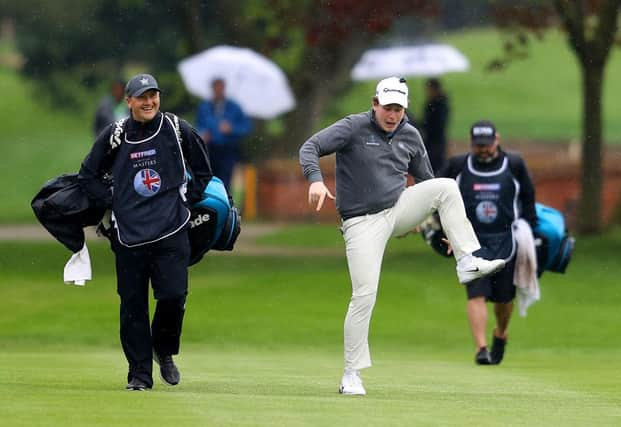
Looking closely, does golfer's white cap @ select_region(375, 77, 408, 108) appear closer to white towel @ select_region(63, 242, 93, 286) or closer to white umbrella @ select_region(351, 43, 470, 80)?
white towel @ select_region(63, 242, 93, 286)

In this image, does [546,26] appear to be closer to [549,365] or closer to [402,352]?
[402,352]

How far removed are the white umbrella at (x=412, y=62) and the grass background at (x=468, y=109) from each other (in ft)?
26.9

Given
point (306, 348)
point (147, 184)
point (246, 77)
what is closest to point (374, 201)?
point (147, 184)

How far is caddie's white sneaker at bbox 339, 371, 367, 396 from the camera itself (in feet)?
37.0

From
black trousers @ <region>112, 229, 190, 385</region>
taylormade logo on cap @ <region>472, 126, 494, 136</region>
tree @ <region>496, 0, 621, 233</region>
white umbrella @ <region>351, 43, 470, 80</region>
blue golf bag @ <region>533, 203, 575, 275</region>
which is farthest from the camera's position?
white umbrella @ <region>351, 43, 470, 80</region>

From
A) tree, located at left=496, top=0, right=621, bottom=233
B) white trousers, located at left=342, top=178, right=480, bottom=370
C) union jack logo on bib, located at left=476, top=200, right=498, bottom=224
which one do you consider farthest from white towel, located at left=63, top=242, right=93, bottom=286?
tree, located at left=496, top=0, right=621, bottom=233

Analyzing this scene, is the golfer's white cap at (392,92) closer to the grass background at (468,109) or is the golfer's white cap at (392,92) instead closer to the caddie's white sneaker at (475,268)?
the caddie's white sneaker at (475,268)

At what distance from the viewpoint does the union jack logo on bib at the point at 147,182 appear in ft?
36.4

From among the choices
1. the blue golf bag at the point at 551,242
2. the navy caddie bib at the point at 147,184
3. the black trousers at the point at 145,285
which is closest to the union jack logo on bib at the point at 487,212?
the blue golf bag at the point at 551,242

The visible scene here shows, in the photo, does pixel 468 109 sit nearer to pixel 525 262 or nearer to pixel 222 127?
pixel 222 127

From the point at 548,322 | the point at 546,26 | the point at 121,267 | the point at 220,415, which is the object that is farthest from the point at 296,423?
the point at 546,26

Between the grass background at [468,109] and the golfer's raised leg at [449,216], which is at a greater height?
the golfer's raised leg at [449,216]

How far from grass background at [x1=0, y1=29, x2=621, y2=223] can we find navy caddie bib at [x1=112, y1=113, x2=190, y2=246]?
3244 centimetres

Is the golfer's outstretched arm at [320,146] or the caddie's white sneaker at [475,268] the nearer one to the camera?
the golfer's outstretched arm at [320,146]
